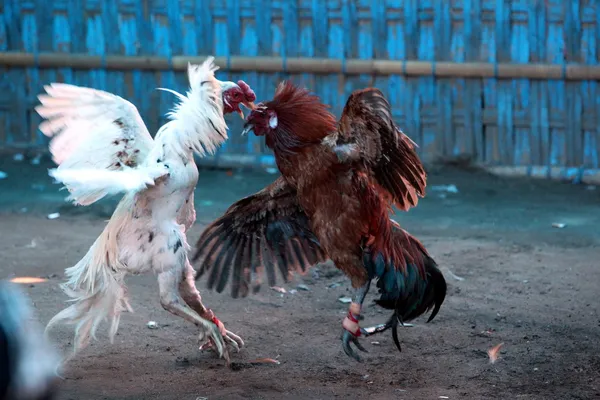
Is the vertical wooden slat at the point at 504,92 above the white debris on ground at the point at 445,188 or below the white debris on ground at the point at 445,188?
above

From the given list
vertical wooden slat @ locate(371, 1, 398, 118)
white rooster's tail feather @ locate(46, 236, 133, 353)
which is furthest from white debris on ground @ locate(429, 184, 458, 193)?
white rooster's tail feather @ locate(46, 236, 133, 353)

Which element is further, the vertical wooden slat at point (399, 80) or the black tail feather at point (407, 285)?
the vertical wooden slat at point (399, 80)

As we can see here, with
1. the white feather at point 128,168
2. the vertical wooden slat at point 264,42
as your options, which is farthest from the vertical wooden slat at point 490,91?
the white feather at point 128,168

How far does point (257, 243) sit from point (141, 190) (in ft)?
3.38

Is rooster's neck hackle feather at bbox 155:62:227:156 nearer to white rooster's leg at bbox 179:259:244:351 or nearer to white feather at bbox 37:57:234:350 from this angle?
white feather at bbox 37:57:234:350

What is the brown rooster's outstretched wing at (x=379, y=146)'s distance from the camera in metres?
4.77

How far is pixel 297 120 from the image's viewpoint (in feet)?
17.1

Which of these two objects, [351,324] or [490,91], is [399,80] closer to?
[490,91]

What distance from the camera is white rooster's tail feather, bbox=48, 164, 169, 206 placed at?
4.59 metres

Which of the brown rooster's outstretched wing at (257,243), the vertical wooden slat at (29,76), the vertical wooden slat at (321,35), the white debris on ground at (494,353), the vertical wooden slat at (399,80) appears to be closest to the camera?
the white debris on ground at (494,353)

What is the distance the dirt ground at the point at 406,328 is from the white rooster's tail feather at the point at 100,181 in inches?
42.8

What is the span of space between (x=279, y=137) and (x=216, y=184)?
15.4 ft

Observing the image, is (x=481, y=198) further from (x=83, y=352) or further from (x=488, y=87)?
(x=83, y=352)

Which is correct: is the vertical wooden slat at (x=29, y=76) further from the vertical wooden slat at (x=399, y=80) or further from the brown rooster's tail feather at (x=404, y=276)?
the brown rooster's tail feather at (x=404, y=276)
